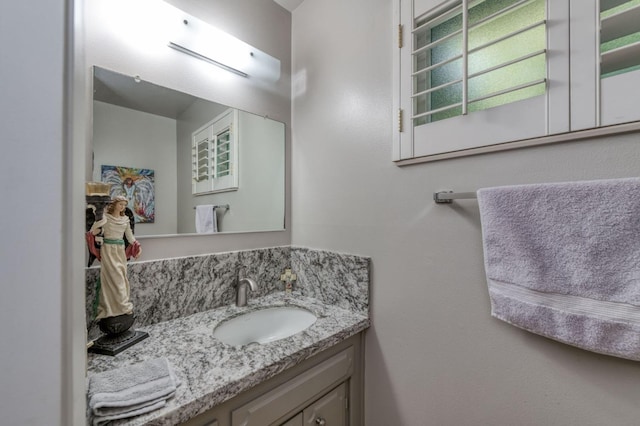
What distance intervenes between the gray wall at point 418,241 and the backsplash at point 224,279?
8 centimetres

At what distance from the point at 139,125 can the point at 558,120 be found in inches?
54.4

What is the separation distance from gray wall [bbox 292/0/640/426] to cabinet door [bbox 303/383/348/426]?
0.48 ft

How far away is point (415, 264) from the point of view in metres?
1.00

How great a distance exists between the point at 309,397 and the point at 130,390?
1.81 ft

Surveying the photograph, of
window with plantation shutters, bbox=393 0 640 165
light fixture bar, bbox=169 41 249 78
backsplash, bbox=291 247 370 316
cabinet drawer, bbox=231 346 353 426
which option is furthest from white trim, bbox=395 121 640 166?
light fixture bar, bbox=169 41 249 78

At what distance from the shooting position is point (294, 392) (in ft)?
2.87

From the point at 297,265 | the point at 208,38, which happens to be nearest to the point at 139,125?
the point at 208,38

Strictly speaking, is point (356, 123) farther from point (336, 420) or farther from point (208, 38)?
point (336, 420)

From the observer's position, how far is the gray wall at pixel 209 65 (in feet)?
3.10

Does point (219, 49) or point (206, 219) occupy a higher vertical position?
point (219, 49)

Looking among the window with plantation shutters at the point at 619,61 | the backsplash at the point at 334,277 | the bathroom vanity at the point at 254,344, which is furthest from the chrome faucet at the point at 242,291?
the window with plantation shutters at the point at 619,61

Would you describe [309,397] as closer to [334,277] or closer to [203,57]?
[334,277]

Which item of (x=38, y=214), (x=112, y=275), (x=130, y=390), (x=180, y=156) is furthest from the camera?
(x=180, y=156)

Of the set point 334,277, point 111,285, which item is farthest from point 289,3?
point 111,285
